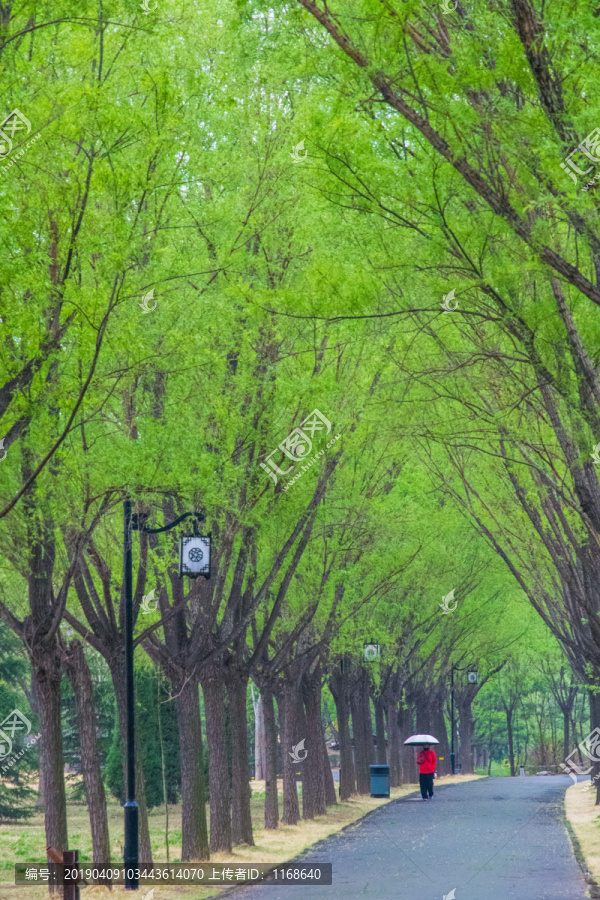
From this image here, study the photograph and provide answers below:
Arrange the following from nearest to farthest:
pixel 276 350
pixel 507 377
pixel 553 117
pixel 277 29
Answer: pixel 553 117 < pixel 277 29 < pixel 507 377 < pixel 276 350

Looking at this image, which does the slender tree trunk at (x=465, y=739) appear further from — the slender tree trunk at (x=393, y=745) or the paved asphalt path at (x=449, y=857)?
the paved asphalt path at (x=449, y=857)

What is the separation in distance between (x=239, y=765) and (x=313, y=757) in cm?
677

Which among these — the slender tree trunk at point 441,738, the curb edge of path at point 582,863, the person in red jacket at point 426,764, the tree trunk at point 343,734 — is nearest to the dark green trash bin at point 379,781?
the tree trunk at point 343,734

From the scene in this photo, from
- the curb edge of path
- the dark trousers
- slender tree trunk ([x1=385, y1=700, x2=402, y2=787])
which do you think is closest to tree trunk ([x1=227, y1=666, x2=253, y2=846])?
the curb edge of path

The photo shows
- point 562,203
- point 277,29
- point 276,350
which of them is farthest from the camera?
point 276,350

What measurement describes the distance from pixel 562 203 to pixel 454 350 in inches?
182

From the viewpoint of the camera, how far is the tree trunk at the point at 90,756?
45.5 ft

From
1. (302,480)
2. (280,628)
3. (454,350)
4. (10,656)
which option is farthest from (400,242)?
(10,656)

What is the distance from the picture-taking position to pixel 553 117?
7.41 metres

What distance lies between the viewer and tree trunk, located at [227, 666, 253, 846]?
59.5 feet

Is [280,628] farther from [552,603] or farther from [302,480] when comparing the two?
[302,480]

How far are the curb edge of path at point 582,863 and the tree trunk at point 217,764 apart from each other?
5797 millimetres

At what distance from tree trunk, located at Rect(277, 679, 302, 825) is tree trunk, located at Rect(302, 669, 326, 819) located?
49 cm

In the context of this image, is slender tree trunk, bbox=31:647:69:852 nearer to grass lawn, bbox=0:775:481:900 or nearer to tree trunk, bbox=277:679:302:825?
grass lawn, bbox=0:775:481:900
